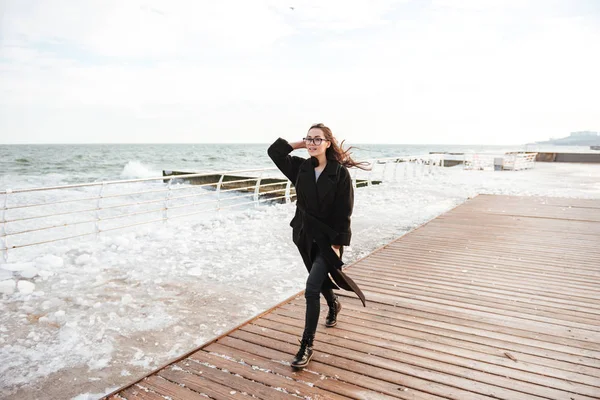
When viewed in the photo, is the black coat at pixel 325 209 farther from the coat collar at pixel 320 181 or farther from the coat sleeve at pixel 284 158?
the coat sleeve at pixel 284 158


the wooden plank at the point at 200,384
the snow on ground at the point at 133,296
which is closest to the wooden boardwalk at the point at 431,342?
the wooden plank at the point at 200,384

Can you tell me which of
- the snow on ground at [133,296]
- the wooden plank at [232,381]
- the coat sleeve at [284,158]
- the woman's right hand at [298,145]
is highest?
the woman's right hand at [298,145]

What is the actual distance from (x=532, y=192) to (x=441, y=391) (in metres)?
13.4

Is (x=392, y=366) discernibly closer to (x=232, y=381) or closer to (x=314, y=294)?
(x=314, y=294)

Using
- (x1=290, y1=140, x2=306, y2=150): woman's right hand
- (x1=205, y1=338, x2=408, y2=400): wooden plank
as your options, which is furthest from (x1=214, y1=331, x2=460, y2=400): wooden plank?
(x1=290, y1=140, x2=306, y2=150): woman's right hand

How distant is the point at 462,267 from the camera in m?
5.18

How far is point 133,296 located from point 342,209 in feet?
9.24

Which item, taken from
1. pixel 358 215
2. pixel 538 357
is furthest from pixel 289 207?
pixel 538 357

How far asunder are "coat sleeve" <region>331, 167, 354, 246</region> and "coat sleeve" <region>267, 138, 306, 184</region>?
0.44 m

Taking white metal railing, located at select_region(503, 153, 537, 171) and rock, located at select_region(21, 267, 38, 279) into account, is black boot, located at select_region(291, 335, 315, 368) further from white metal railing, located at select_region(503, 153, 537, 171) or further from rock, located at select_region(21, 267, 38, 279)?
white metal railing, located at select_region(503, 153, 537, 171)

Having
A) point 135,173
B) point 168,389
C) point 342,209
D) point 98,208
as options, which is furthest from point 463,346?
point 135,173

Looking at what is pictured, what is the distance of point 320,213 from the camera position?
2893 millimetres

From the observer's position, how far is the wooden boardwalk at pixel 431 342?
2.54m

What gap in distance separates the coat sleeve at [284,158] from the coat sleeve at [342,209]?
17.4 inches
